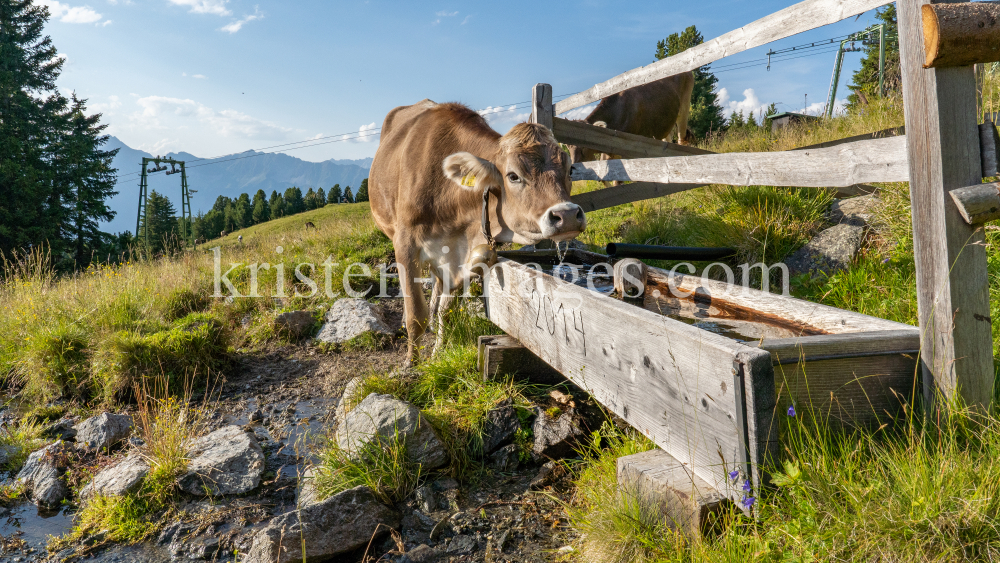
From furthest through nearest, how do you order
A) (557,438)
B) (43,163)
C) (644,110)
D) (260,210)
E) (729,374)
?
(260,210)
(43,163)
(644,110)
(557,438)
(729,374)

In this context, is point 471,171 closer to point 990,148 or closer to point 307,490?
point 307,490

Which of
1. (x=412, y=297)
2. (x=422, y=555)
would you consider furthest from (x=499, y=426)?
(x=412, y=297)

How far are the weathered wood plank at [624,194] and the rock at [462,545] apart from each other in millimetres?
4276

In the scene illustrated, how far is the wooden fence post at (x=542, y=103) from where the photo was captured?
6359mm

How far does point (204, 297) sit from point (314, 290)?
187cm

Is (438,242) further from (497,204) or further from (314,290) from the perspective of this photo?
(314,290)

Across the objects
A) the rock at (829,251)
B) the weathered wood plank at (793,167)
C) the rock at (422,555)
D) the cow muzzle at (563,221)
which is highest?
the weathered wood plank at (793,167)

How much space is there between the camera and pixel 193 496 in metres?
3.61

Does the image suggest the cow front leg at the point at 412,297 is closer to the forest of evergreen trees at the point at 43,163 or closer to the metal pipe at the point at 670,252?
the metal pipe at the point at 670,252

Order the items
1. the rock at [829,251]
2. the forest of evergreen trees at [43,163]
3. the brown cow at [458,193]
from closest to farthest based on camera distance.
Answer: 1. the brown cow at [458,193]
2. the rock at [829,251]
3. the forest of evergreen trees at [43,163]

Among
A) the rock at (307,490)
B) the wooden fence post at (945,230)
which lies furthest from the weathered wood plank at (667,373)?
the rock at (307,490)

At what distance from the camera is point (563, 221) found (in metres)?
3.93

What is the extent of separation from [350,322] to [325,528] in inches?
155

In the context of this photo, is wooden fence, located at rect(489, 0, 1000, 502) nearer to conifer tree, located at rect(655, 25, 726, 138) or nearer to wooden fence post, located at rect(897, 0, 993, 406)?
wooden fence post, located at rect(897, 0, 993, 406)
